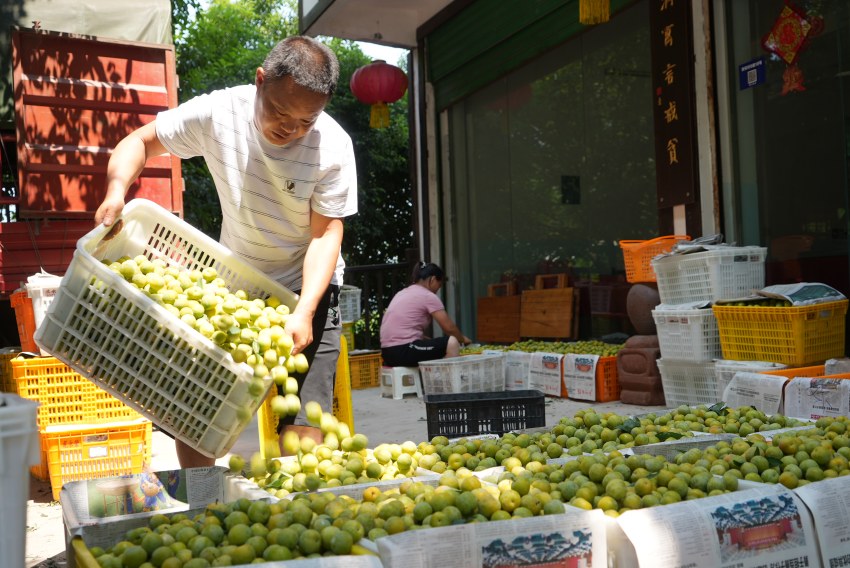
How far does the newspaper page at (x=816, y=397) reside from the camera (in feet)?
13.1

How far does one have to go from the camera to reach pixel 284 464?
2613 millimetres

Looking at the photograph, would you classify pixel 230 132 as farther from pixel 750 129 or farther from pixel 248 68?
pixel 248 68

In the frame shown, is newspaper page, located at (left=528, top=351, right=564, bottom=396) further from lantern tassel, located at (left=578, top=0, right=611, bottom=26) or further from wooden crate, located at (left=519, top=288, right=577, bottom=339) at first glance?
lantern tassel, located at (left=578, top=0, right=611, bottom=26)

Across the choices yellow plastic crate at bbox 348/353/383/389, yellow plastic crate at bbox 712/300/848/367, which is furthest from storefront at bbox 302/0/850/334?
yellow plastic crate at bbox 348/353/383/389

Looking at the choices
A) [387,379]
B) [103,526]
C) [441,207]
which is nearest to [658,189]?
[387,379]

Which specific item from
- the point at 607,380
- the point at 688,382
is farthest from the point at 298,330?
the point at 607,380

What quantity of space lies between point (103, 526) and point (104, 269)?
78 centimetres

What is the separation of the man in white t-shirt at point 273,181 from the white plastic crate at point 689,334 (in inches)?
139

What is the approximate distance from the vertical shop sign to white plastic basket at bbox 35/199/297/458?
5099 millimetres

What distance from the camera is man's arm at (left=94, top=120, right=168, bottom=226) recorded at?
2639 millimetres

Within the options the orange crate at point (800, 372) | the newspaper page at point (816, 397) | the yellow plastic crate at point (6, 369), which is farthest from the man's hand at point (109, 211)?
the yellow plastic crate at point (6, 369)

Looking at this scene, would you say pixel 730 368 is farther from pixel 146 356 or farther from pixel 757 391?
pixel 146 356

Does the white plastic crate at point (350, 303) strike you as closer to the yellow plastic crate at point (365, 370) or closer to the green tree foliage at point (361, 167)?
the yellow plastic crate at point (365, 370)

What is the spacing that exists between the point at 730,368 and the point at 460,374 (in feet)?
8.22
